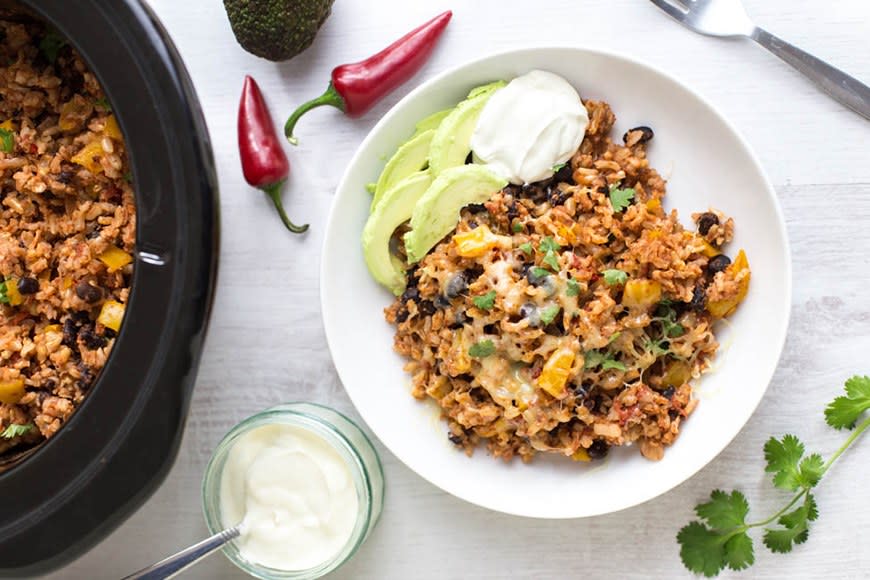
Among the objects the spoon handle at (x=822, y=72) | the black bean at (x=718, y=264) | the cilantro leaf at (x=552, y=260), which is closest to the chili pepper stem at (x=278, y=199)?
the cilantro leaf at (x=552, y=260)

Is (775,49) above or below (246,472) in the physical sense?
above

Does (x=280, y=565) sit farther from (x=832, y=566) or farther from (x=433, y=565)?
(x=832, y=566)

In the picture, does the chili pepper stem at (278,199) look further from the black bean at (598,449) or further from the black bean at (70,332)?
the black bean at (598,449)

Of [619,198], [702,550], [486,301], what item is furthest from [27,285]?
[702,550]

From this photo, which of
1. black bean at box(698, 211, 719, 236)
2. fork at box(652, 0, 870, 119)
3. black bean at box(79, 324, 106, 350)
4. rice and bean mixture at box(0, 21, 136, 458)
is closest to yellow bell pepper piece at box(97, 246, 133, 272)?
rice and bean mixture at box(0, 21, 136, 458)

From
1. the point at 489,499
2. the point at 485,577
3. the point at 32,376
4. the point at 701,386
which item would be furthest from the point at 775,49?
the point at 32,376

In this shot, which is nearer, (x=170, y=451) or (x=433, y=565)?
(x=170, y=451)

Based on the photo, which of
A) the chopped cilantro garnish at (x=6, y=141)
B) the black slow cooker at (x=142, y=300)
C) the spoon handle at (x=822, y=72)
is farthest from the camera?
the spoon handle at (x=822, y=72)
